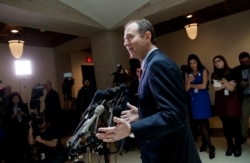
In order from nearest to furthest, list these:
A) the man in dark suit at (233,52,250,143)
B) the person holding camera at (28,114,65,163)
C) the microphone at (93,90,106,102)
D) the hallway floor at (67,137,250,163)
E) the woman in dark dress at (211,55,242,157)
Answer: the microphone at (93,90,106,102)
the person holding camera at (28,114,65,163)
the hallway floor at (67,137,250,163)
the woman in dark dress at (211,55,242,157)
the man in dark suit at (233,52,250,143)

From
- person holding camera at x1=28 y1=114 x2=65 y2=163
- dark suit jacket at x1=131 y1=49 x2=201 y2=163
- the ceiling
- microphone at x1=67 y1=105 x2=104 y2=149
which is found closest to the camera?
dark suit jacket at x1=131 y1=49 x2=201 y2=163

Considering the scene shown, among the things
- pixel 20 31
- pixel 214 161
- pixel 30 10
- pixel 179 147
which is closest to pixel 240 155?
pixel 214 161

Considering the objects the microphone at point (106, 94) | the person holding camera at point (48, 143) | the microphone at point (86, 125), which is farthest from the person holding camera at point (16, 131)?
the microphone at point (86, 125)

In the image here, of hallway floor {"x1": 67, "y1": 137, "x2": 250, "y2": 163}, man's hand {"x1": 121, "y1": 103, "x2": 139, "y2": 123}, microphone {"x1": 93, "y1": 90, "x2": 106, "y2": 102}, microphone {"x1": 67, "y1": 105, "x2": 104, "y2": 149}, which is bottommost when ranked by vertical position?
hallway floor {"x1": 67, "y1": 137, "x2": 250, "y2": 163}

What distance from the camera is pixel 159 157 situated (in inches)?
37.4

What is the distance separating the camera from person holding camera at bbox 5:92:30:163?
399 cm

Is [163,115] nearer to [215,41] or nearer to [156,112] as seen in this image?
[156,112]

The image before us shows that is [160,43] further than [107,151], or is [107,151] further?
[160,43]

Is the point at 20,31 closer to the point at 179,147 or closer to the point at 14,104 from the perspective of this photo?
the point at 14,104

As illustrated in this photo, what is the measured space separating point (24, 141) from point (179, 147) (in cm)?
373

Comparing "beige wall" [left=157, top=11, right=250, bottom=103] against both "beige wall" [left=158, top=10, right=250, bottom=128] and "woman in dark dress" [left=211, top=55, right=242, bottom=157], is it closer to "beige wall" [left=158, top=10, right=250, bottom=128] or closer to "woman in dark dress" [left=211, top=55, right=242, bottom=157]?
"beige wall" [left=158, top=10, right=250, bottom=128]

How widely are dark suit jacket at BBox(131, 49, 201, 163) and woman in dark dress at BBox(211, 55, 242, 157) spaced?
2.47m

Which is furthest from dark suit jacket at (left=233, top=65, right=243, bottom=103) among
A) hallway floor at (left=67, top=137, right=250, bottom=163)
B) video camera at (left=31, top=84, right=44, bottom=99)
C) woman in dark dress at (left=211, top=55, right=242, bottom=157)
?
video camera at (left=31, top=84, right=44, bottom=99)

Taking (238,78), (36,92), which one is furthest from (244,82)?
(36,92)
